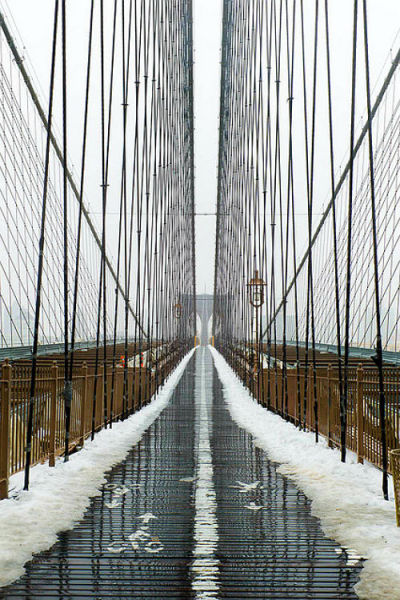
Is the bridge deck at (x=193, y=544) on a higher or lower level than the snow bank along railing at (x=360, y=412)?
lower

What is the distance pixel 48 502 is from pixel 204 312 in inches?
4193

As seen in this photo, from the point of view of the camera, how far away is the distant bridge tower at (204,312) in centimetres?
A: 10888

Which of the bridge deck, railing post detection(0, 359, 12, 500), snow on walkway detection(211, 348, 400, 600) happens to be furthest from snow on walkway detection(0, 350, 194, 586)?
snow on walkway detection(211, 348, 400, 600)

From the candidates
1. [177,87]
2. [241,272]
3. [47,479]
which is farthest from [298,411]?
[177,87]

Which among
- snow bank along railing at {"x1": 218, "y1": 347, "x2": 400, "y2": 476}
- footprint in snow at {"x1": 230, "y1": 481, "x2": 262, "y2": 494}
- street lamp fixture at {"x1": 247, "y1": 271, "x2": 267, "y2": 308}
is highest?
street lamp fixture at {"x1": 247, "y1": 271, "x2": 267, "y2": 308}

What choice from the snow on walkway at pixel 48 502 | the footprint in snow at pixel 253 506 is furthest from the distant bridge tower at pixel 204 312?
the footprint in snow at pixel 253 506

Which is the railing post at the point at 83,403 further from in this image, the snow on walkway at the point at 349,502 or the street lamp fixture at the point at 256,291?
the street lamp fixture at the point at 256,291

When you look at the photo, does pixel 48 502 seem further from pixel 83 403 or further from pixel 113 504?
pixel 83 403

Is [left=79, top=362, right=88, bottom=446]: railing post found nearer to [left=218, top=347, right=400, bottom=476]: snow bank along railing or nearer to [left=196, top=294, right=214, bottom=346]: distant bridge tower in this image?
[left=218, top=347, right=400, bottom=476]: snow bank along railing

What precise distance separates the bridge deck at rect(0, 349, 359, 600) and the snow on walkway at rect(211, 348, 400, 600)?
0.33ft

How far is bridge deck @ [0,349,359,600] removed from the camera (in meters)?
2.89

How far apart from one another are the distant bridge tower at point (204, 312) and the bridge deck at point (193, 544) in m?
103

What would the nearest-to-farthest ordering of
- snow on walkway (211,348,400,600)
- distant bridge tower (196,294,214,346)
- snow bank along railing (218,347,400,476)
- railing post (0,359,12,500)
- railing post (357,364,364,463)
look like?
snow on walkway (211,348,400,600)
railing post (0,359,12,500)
snow bank along railing (218,347,400,476)
railing post (357,364,364,463)
distant bridge tower (196,294,214,346)

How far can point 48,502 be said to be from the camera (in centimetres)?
434
